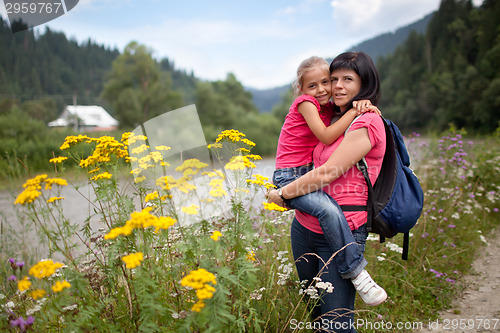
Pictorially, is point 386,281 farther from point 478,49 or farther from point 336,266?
point 478,49

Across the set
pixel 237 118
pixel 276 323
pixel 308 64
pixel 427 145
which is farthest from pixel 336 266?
pixel 237 118

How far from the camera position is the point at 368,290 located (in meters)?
1.69

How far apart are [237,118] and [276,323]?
2275 cm

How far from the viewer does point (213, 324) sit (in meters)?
1.23

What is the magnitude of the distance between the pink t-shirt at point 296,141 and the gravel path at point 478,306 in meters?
2.19

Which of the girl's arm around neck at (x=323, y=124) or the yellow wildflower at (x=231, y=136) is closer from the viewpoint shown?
the girl's arm around neck at (x=323, y=124)

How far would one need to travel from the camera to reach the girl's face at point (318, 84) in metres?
2.08

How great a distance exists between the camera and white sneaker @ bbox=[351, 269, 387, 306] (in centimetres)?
167

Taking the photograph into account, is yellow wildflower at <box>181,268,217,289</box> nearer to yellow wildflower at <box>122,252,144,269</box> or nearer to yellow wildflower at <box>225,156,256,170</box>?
yellow wildflower at <box>122,252,144,269</box>

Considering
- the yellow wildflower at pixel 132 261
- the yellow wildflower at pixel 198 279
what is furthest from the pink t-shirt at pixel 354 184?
the yellow wildflower at pixel 132 261

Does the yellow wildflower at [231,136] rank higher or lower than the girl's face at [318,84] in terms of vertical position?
lower

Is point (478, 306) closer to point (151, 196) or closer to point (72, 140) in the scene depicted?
point (151, 196)

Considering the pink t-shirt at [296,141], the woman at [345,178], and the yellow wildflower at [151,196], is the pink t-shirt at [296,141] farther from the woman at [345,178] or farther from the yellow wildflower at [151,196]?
the yellow wildflower at [151,196]

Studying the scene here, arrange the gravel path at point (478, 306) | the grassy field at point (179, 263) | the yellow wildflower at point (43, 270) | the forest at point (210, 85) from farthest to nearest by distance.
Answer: the forest at point (210, 85), the gravel path at point (478, 306), the grassy field at point (179, 263), the yellow wildflower at point (43, 270)
